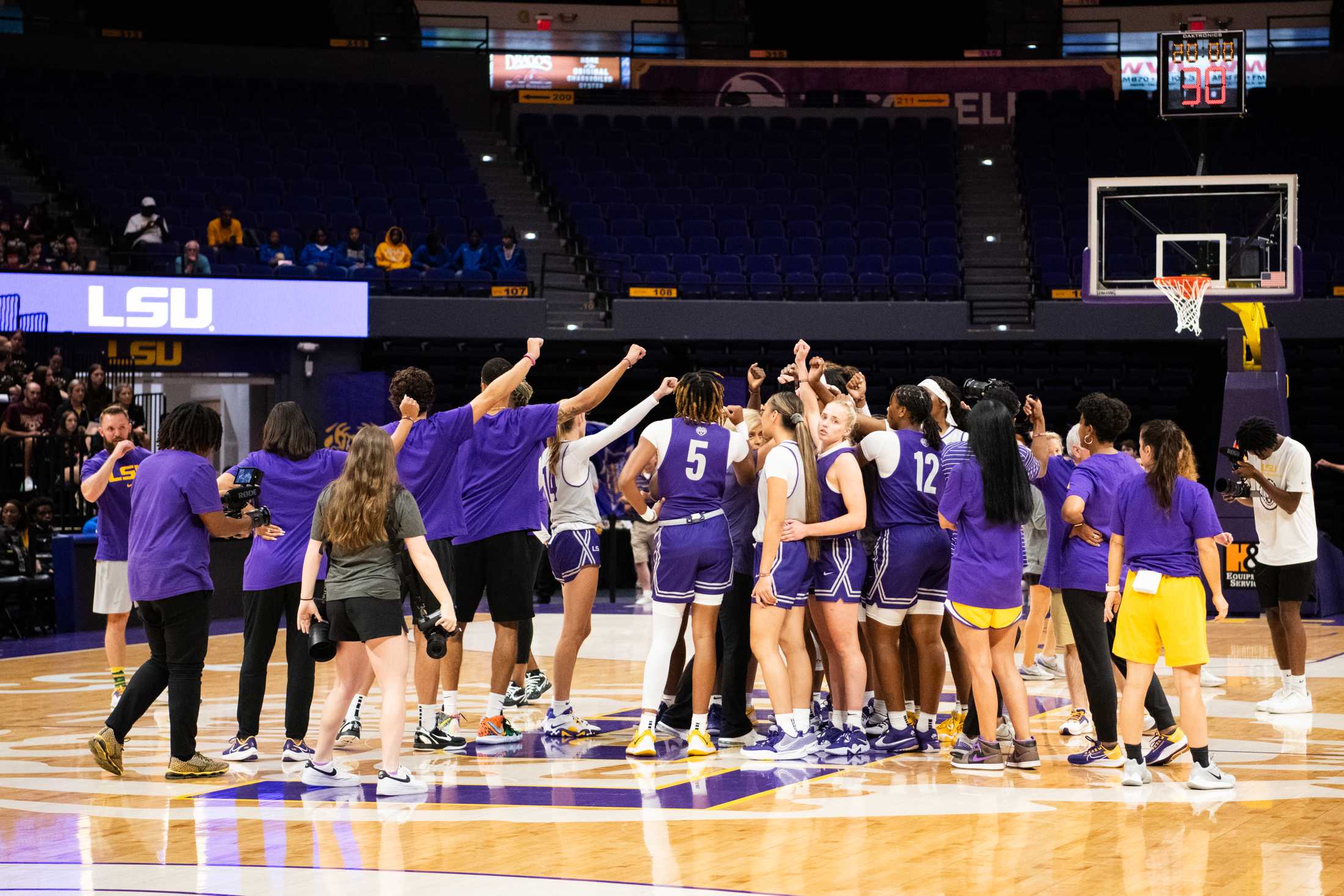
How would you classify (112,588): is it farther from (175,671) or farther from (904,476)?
(904,476)

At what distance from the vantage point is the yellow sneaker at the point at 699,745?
7199mm

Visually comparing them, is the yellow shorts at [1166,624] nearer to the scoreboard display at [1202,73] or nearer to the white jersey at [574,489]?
the white jersey at [574,489]

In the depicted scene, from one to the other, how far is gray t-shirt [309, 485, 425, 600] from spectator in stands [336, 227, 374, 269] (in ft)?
43.1

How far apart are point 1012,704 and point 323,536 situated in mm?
3256

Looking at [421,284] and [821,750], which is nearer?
[821,750]

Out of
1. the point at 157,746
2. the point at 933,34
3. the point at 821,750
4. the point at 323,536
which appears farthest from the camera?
the point at 933,34

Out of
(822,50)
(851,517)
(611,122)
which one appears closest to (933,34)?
(822,50)

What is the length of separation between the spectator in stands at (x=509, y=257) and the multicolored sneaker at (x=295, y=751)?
1321 cm

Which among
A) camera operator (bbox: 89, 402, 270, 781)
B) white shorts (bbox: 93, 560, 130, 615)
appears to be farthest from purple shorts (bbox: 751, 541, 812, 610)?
white shorts (bbox: 93, 560, 130, 615)

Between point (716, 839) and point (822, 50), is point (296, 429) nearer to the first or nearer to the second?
point (716, 839)

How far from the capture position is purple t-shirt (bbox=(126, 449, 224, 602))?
6.79 m

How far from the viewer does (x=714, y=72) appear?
26016mm

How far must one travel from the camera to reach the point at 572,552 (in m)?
7.82

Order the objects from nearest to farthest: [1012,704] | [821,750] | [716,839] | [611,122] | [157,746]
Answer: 1. [716,839]
2. [1012,704]
3. [821,750]
4. [157,746]
5. [611,122]
